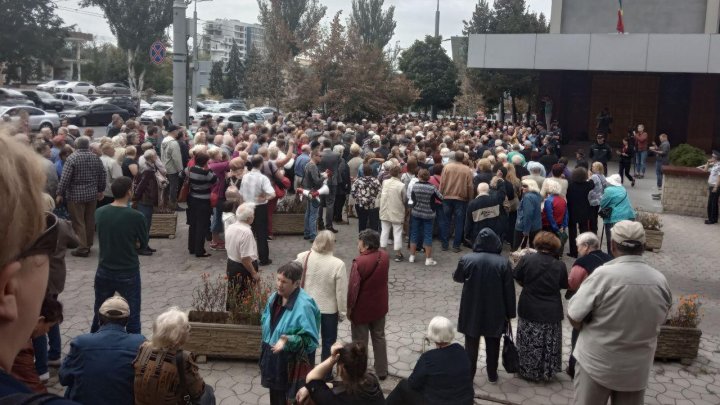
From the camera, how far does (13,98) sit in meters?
41.5

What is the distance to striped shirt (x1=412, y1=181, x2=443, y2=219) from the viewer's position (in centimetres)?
1117

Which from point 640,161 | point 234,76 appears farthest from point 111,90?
point 640,161

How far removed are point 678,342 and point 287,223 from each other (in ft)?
25.6

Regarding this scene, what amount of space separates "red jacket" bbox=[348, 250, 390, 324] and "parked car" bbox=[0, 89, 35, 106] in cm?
3814

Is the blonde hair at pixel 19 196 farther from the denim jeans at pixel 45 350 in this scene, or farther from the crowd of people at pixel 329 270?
the denim jeans at pixel 45 350

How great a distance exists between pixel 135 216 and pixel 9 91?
42.5 meters

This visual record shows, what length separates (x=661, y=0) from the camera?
29.3 m

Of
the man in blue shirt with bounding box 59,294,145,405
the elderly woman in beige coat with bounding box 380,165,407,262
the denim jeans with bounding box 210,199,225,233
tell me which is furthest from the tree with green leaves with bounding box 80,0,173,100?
the man in blue shirt with bounding box 59,294,145,405

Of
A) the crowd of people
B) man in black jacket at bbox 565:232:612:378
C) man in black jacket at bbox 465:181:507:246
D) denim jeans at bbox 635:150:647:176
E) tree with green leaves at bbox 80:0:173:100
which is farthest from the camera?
tree with green leaves at bbox 80:0:173:100

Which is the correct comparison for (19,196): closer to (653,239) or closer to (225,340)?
(225,340)

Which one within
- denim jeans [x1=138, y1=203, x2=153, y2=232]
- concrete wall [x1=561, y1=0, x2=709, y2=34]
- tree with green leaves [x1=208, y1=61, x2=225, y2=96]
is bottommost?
denim jeans [x1=138, y1=203, x2=153, y2=232]

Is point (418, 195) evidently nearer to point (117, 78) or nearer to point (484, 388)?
point (484, 388)

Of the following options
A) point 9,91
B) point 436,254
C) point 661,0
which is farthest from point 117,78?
point 436,254

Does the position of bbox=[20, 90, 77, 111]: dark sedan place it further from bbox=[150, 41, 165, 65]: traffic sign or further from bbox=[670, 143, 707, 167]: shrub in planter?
bbox=[670, 143, 707, 167]: shrub in planter
